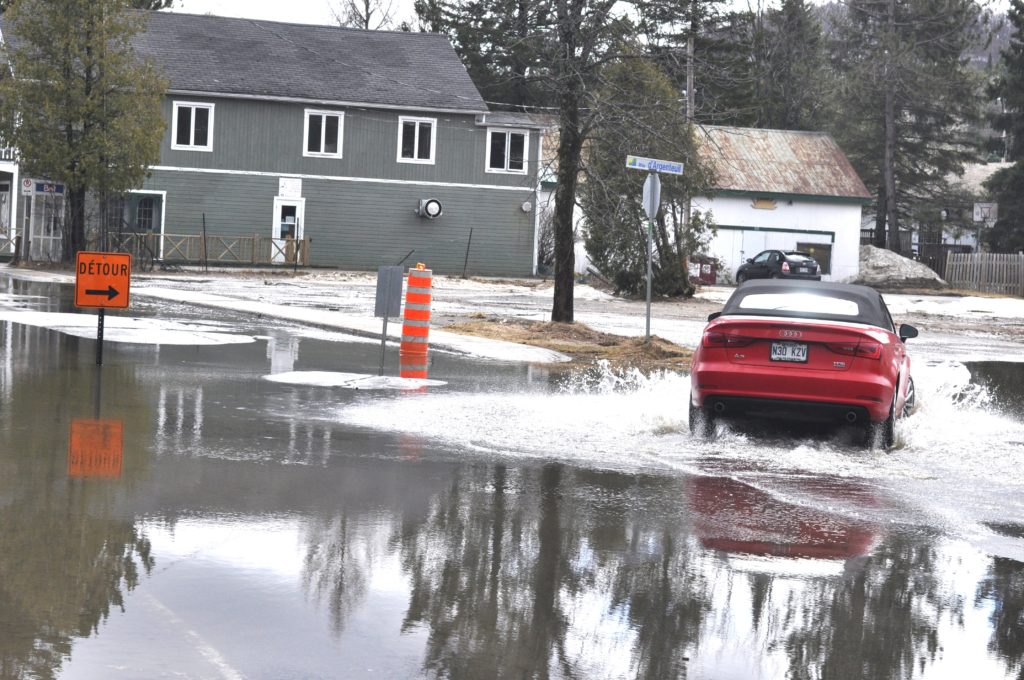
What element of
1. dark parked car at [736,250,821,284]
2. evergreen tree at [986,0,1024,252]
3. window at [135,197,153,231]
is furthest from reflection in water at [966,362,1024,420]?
evergreen tree at [986,0,1024,252]

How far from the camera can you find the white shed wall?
58.5 meters

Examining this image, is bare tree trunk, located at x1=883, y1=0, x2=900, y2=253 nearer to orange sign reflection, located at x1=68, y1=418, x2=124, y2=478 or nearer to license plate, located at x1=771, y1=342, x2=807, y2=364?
license plate, located at x1=771, y1=342, x2=807, y2=364

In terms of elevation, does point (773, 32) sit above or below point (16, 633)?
above

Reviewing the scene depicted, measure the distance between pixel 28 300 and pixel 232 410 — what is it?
1571 centimetres

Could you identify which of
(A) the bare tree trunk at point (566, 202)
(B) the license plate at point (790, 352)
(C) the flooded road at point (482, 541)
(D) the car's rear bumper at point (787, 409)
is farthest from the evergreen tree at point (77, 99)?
(B) the license plate at point (790, 352)

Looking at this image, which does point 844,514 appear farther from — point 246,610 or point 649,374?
point 649,374

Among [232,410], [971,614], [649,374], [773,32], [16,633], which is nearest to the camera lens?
[16,633]

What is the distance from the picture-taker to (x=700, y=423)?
11.7 metres

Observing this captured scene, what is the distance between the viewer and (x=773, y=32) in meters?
76.8

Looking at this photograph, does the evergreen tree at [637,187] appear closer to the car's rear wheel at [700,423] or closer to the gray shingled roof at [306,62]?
the car's rear wheel at [700,423]

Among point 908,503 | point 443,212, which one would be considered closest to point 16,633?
point 908,503

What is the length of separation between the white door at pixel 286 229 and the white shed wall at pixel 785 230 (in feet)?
56.5

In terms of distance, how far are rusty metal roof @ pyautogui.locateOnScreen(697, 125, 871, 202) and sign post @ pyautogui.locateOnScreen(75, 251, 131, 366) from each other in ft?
145

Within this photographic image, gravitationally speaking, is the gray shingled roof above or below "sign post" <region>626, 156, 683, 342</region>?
above
